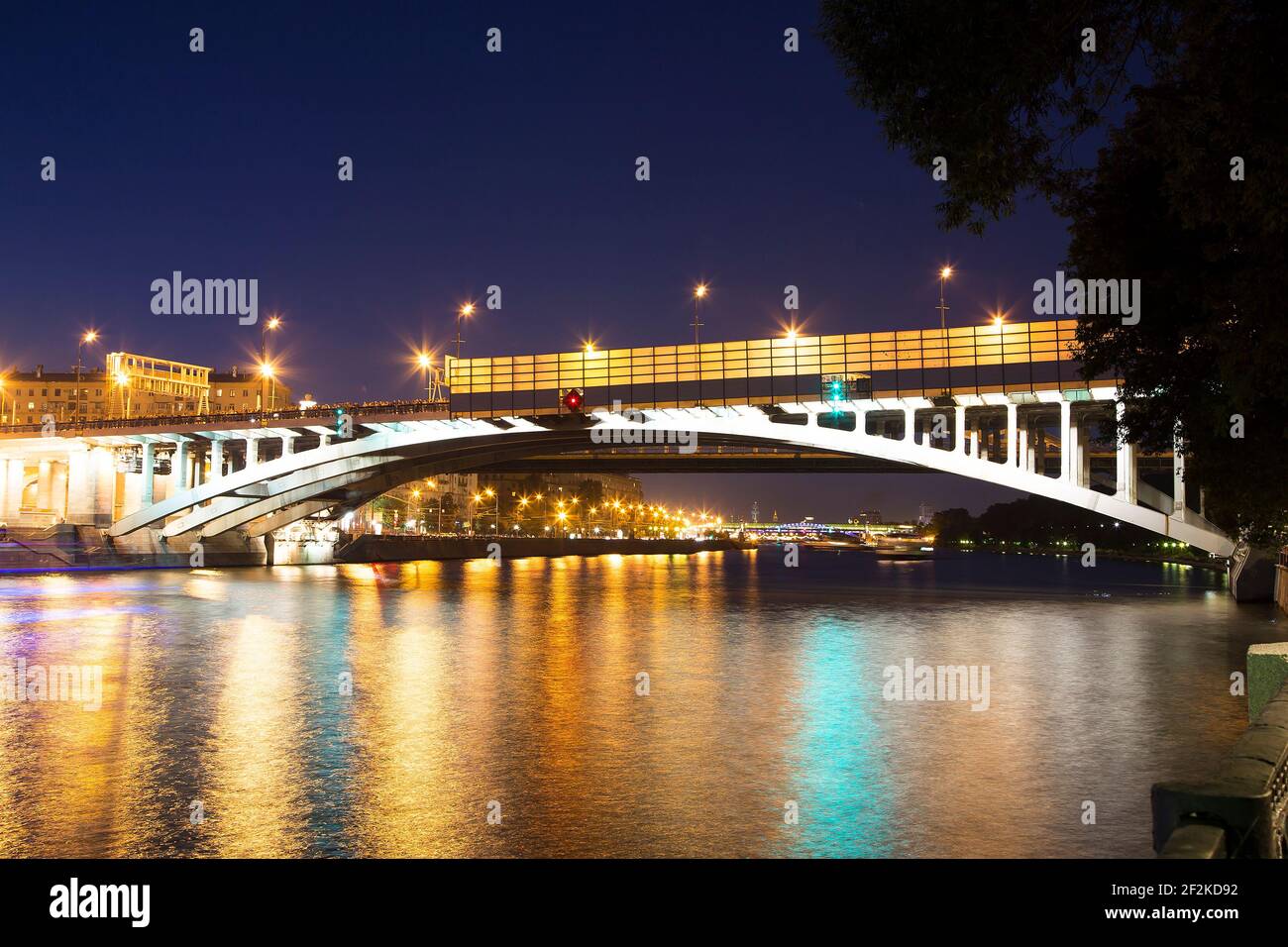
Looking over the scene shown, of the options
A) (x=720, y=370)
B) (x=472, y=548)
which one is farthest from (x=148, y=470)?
(x=720, y=370)

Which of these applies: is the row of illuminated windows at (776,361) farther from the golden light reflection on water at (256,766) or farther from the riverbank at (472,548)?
the golden light reflection on water at (256,766)

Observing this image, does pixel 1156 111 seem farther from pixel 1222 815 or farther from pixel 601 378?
pixel 601 378

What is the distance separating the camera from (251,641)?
975 inches

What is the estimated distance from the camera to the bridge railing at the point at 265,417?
66688mm

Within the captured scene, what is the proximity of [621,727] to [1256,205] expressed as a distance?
925cm

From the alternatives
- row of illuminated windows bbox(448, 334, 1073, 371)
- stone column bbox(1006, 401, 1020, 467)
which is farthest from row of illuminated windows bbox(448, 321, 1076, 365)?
stone column bbox(1006, 401, 1020, 467)

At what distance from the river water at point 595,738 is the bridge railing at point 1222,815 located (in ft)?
6.89

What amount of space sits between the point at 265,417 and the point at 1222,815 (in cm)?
6989

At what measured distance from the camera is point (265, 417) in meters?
69.6

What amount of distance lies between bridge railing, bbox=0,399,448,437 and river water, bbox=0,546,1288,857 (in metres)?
37.0

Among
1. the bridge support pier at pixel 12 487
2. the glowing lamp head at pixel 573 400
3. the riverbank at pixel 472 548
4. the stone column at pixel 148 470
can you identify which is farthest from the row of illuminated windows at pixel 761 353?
the bridge support pier at pixel 12 487

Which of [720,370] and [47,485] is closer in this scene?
[720,370]
